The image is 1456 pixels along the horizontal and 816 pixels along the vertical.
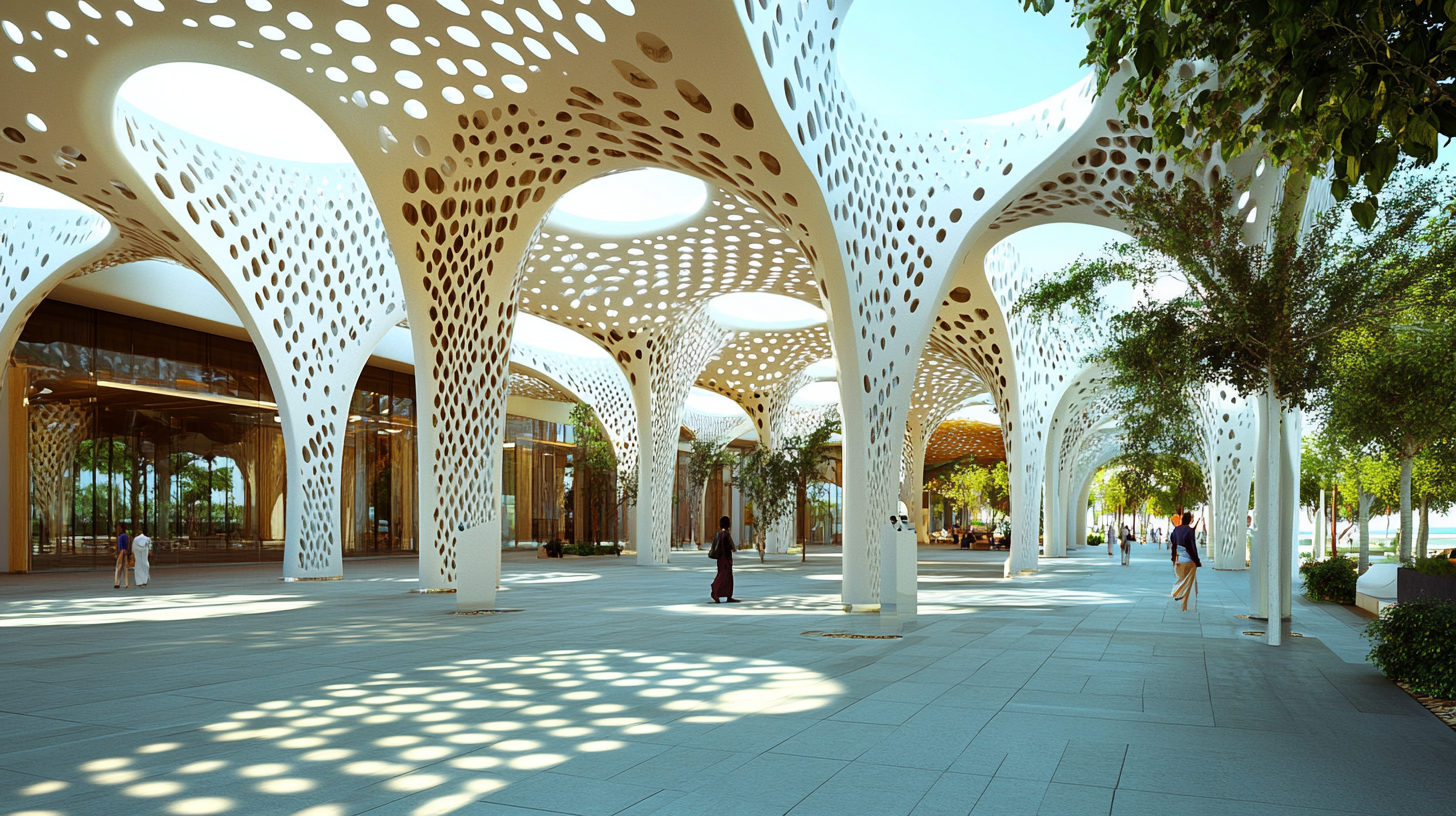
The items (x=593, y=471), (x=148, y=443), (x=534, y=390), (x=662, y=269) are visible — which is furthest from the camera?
(x=534, y=390)

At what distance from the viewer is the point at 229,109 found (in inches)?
718

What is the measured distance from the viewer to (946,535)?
2343 inches

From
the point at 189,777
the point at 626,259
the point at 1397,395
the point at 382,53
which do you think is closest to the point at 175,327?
the point at 626,259

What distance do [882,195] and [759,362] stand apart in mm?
21258

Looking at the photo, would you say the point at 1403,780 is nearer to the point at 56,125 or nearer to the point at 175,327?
the point at 56,125

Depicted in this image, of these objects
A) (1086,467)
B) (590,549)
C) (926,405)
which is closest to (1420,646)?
(590,549)

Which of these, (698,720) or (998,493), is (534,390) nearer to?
(998,493)

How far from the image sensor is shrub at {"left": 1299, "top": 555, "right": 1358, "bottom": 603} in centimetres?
1655

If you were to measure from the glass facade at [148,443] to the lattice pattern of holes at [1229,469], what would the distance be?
27.8 metres

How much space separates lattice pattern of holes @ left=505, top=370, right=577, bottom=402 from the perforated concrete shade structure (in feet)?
57.3

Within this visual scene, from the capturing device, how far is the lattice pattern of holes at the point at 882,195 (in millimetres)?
13375

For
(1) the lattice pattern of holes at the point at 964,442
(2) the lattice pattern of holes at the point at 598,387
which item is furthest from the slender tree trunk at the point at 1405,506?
(1) the lattice pattern of holes at the point at 964,442

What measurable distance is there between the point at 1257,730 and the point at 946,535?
2157 inches

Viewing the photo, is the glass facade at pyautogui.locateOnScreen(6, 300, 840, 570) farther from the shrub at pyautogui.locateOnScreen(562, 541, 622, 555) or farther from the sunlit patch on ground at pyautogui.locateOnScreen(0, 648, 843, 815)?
the sunlit patch on ground at pyautogui.locateOnScreen(0, 648, 843, 815)
